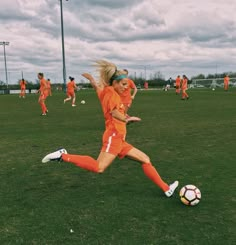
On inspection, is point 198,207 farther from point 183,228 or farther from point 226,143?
point 226,143

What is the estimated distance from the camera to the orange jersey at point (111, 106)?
4.81m

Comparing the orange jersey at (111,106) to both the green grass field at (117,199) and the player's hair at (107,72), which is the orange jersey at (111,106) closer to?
the player's hair at (107,72)

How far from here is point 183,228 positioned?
4.14 meters

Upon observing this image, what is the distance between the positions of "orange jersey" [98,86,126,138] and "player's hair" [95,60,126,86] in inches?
4.6

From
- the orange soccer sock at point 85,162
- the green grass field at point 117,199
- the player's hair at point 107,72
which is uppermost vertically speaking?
the player's hair at point 107,72

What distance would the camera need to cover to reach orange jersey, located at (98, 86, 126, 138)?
A: 15.8 ft

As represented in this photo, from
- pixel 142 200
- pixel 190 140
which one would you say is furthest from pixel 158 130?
pixel 142 200

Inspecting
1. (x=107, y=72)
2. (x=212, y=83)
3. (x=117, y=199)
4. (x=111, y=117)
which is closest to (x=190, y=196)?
(x=117, y=199)

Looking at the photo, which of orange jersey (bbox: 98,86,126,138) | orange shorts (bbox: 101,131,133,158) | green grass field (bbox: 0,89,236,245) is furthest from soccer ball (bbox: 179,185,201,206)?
orange jersey (bbox: 98,86,126,138)

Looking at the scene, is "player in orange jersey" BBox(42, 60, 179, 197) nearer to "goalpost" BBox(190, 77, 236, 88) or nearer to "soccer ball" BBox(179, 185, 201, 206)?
"soccer ball" BBox(179, 185, 201, 206)

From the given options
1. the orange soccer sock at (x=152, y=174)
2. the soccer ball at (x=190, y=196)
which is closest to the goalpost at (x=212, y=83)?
the orange soccer sock at (x=152, y=174)

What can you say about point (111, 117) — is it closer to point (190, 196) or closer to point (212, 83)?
point (190, 196)

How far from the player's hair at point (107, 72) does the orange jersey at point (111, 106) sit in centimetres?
12

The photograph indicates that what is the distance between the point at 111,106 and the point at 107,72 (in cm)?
50
